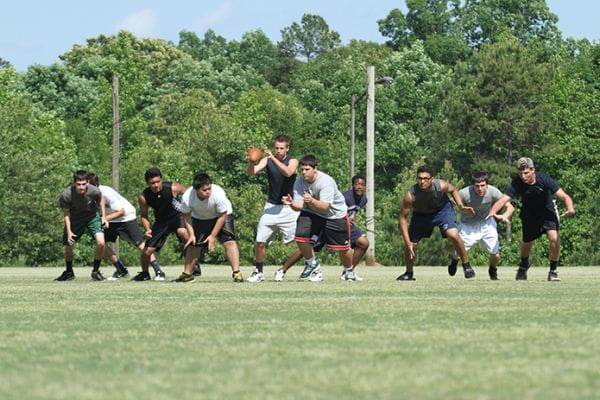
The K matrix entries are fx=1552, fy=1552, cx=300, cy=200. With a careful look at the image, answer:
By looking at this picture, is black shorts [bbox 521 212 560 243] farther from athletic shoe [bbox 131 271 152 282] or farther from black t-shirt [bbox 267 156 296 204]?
athletic shoe [bbox 131 271 152 282]

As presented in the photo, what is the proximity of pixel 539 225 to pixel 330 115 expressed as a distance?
71.1 m

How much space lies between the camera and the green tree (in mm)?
134875

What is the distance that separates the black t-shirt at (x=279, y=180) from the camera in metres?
22.4

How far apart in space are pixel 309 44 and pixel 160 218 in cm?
11210

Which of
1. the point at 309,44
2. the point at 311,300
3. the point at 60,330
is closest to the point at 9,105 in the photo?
A: the point at 311,300

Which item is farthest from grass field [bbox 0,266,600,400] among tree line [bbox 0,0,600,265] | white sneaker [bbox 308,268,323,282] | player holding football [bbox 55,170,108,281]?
tree line [bbox 0,0,600,265]

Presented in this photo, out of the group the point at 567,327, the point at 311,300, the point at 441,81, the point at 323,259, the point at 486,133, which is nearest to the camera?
the point at 567,327

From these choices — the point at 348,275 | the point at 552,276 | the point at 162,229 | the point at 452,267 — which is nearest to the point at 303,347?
the point at 348,275

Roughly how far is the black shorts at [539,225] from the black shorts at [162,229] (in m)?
5.32

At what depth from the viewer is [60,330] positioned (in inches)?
469

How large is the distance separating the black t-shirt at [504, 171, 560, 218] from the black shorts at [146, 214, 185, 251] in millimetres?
5151

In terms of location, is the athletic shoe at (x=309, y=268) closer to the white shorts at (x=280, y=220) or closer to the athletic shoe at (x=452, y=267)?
the white shorts at (x=280, y=220)

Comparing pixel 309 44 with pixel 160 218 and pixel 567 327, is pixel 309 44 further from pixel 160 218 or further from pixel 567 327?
pixel 567 327

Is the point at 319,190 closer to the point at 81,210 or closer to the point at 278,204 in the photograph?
the point at 278,204
